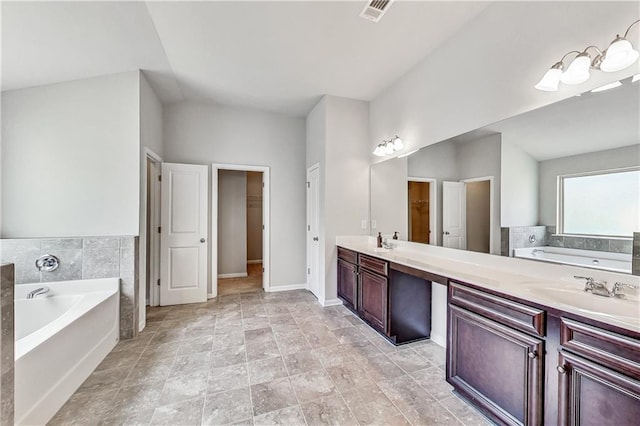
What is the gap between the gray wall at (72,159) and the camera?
246 cm

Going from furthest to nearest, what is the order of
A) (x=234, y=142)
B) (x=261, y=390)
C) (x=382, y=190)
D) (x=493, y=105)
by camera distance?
(x=234, y=142), (x=382, y=190), (x=493, y=105), (x=261, y=390)

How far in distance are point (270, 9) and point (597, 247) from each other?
9.22ft

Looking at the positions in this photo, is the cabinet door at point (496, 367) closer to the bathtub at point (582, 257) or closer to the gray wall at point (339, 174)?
the bathtub at point (582, 257)

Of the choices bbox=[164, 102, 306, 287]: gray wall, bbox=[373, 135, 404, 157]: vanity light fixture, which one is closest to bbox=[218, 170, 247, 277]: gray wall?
bbox=[164, 102, 306, 287]: gray wall

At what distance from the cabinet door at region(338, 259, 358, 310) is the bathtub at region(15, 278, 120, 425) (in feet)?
8.16

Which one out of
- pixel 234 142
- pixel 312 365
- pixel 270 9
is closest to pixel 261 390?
pixel 312 365

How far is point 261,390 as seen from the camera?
183cm

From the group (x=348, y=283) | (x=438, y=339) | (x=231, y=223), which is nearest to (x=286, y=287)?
(x=348, y=283)

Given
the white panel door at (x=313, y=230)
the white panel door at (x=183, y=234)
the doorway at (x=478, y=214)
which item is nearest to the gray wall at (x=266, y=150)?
the white panel door at (x=313, y=230)

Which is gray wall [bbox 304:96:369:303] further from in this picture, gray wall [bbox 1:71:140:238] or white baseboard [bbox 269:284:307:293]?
gray wall [bbox 1:71:140:238]

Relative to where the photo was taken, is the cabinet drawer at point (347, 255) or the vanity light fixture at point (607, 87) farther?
the cabinet drawer at point (347, 255)

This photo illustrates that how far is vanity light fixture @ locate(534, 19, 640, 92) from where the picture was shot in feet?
4.05

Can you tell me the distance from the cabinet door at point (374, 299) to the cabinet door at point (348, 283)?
0.15m

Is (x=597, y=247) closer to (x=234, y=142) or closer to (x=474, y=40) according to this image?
(x=474, y=40)
